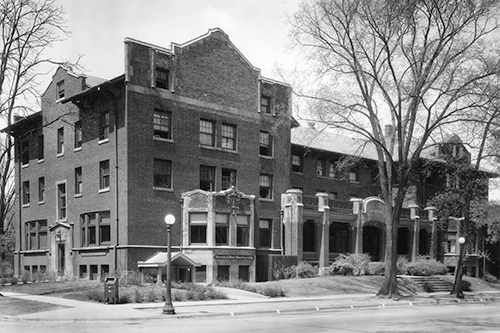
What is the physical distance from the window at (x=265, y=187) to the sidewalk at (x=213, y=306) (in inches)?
486

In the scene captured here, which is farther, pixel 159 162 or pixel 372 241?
pixel 372 241

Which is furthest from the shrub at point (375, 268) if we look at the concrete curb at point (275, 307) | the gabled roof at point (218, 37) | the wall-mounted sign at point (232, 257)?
the gabled roof at point (218, 37)

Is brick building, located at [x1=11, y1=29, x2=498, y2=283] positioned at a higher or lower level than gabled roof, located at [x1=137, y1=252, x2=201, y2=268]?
higher

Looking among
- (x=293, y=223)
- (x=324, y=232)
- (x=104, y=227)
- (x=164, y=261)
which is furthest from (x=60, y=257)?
(x=324, y=232)

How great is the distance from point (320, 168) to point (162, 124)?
1730 centimetres

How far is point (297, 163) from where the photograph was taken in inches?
1884

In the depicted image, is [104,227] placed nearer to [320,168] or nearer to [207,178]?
[207,178]

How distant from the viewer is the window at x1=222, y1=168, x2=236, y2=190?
39750 millimetres

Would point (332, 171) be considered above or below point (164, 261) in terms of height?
above

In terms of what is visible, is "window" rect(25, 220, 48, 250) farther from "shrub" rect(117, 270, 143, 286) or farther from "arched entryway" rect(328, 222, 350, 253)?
"arched entryway" rect(328, 222, 350, 253)

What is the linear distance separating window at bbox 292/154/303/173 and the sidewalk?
17508 mm

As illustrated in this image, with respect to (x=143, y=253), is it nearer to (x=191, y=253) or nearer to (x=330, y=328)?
(x=191, y=253)

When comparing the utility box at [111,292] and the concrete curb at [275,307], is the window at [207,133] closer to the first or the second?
the concrete curb at [275,307]

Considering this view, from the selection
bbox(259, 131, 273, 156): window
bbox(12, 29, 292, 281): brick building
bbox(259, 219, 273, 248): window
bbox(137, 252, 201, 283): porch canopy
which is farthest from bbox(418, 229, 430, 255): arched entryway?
bbox(137, 252, 201, 283): porch canopy
